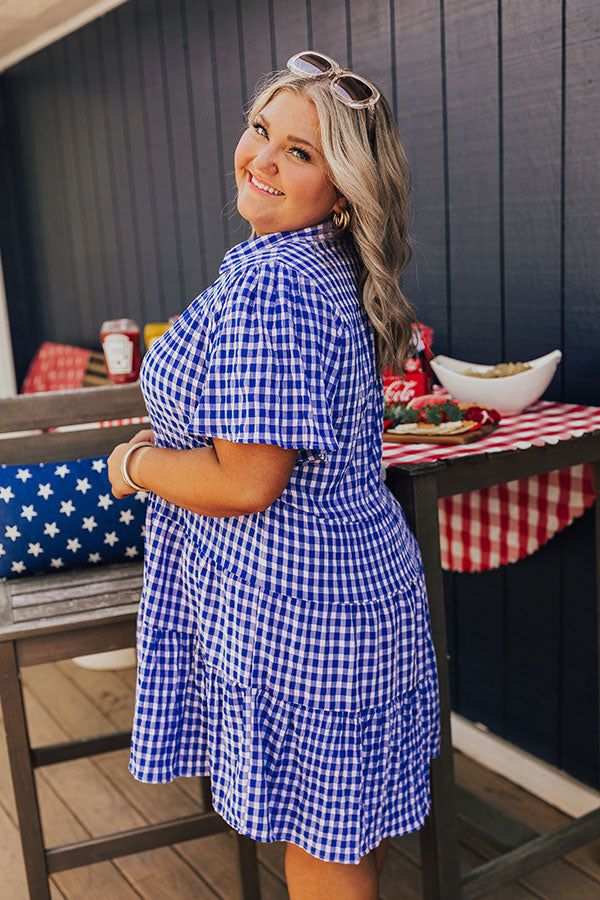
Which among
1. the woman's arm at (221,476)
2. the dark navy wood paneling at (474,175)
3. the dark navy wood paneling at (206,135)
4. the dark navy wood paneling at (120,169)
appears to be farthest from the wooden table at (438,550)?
the dark navy wood paneling at (120,169)

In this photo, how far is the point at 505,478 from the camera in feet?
5.18

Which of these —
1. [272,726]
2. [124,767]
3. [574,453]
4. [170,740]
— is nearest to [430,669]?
[272,726]

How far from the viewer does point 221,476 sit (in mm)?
1171

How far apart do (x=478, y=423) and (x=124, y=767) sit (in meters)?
1.49

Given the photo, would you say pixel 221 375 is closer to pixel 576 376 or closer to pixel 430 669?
pixel 430 669

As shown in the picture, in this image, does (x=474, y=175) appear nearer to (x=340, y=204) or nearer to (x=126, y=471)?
(x=340, y=204)

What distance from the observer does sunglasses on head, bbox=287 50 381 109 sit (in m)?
1.20

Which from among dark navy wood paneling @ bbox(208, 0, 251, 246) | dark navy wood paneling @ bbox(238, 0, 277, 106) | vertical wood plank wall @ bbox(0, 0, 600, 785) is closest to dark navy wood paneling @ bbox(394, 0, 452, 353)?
vertical wood plank wall @ bbox(0, 0, 600, 785)

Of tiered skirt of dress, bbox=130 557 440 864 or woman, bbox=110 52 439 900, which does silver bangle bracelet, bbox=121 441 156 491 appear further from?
tiered skirt of dress, bbox=130 557 440 864

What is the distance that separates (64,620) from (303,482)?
58 centimetres

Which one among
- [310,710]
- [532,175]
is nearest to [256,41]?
[532,175]

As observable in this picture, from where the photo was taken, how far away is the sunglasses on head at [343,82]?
120cm

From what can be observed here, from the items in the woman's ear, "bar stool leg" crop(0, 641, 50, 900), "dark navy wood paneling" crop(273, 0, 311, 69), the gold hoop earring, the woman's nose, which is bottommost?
"bar stool leg" crop(0, 641, 50, 900)

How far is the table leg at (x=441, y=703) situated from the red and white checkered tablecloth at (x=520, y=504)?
0.13 m
